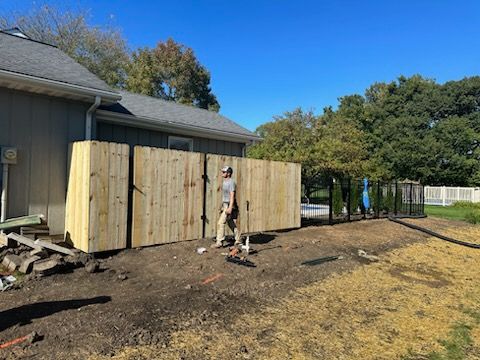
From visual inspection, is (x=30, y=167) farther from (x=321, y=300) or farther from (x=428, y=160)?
(x=428, y=160)

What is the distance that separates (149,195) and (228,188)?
1518 millimetres

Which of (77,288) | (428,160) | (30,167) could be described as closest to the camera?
(77,288)

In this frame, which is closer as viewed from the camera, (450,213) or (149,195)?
(149,195)

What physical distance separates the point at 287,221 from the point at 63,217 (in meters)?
5.66

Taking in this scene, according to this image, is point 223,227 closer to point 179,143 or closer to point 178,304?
point 178,304

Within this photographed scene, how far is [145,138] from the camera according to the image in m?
9.56

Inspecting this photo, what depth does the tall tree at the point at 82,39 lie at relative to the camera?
25797mm

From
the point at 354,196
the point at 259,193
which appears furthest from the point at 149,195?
the point at 354,196

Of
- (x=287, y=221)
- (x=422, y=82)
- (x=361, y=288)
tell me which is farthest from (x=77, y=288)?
(x=422, y=82)

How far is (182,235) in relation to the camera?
24.4ft

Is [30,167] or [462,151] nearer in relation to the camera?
[30,167]

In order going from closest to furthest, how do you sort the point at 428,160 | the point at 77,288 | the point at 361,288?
1. the point at 77,288
2. the point at 361,288
3. the point at 428,160

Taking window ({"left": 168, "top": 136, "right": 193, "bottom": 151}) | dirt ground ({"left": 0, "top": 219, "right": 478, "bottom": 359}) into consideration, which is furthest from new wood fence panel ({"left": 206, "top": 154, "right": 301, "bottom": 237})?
window ({"left": 168, "top": 136, "right": 193, "bottom": 151})

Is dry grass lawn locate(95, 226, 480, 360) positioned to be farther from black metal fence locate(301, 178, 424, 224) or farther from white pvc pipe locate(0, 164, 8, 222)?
black metal fence locate(301, 178, 424, 224)
